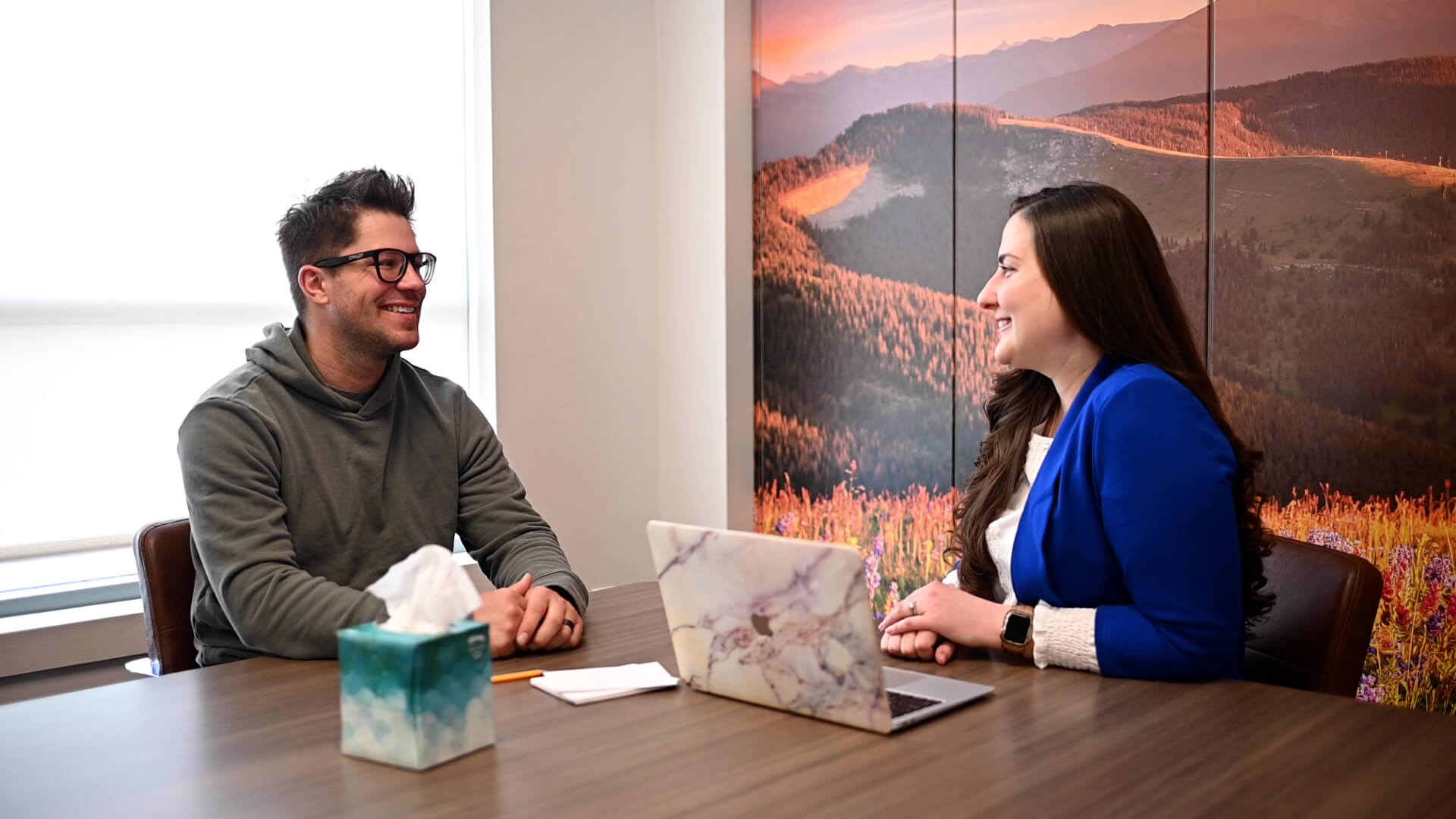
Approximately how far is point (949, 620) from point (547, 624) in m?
0.57

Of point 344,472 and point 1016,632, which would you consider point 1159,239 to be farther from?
point 344,472

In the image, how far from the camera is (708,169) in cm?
413

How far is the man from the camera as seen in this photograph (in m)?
1.82

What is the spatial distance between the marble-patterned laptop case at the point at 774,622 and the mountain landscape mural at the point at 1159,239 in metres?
1.97

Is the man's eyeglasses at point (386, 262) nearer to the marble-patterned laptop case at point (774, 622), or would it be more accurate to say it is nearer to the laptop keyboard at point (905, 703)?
the marble-patterned laptop case at point (774, 622)

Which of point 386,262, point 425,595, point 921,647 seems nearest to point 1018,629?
point 921,647

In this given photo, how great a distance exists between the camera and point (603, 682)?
5.22ft

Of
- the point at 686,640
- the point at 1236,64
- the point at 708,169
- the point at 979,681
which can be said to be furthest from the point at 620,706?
the point at 708,169

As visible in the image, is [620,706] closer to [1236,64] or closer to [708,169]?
[1236,64]

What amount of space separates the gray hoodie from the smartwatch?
69cm

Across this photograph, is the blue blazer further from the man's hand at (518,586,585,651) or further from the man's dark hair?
the man's dark hair

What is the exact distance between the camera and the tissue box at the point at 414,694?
1.26 m

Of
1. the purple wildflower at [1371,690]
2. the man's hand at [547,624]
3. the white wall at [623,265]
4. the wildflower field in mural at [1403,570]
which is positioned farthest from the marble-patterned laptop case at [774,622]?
the white wall at [623,265]

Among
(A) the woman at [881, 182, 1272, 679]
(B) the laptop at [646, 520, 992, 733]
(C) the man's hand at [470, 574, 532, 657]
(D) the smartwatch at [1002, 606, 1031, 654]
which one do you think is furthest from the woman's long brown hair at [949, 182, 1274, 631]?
(C) the man's hand at [470, 574, 532, 657]
